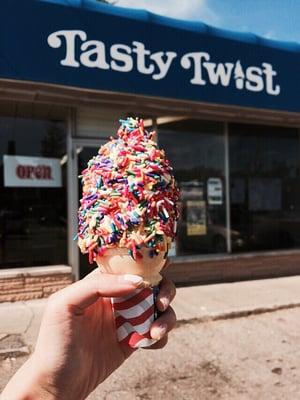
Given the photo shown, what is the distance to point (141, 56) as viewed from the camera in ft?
27.4

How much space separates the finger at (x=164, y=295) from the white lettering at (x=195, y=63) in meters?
7.26

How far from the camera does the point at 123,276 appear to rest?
193cm

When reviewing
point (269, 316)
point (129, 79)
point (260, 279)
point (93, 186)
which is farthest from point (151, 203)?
point (260, 279)

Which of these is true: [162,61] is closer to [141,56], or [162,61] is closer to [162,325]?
[141,56]

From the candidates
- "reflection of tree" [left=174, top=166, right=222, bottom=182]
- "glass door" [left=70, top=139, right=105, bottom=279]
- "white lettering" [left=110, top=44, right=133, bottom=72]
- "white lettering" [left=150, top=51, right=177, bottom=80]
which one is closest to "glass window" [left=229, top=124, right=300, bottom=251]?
"reflection of tree" [left=174, top=166, right=222, bottom=182]

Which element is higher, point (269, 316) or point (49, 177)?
point (49, 177)

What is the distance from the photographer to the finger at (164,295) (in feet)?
6.53

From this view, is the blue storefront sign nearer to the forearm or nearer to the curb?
the curb

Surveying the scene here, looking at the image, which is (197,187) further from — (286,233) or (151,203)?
(151,203)

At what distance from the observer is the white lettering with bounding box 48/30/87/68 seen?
7.68 meters

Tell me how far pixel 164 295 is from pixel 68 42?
21.7 ft

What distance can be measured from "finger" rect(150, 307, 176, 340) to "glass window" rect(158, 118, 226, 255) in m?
7.75

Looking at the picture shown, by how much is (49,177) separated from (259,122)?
4.80 meters

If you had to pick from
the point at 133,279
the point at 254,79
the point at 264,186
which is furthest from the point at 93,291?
the point at 264,186
